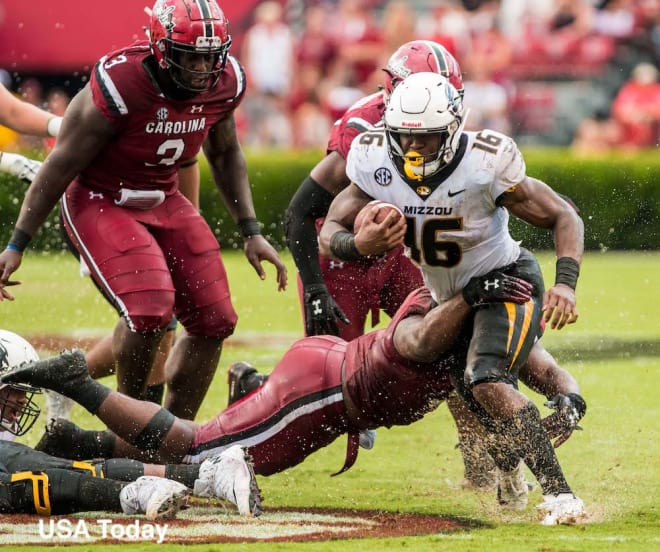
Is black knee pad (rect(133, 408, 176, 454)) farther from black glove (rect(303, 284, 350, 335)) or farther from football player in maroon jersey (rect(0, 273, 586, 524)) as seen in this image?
black glove (rect(303, 284, 350, 335))

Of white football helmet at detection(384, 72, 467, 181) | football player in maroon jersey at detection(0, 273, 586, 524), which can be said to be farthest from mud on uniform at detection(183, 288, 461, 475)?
white football helmet at detection(384, 72, 467, 181)

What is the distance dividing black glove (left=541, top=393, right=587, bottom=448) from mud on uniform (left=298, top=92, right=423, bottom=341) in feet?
4.32

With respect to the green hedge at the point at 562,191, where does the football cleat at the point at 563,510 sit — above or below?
above

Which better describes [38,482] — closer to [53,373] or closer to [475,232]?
[53,373]

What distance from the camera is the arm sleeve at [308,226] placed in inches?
239

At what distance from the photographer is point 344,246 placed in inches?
200

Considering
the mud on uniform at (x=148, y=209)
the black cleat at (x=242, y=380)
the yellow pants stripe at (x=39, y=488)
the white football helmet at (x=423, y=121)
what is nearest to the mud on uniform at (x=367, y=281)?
the black cleat at (x=242, y=380)

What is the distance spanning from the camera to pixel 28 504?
15.8ft

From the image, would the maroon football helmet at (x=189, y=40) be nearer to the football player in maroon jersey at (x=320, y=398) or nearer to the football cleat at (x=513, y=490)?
the football player in maroon jersey at (x=320, y=398)

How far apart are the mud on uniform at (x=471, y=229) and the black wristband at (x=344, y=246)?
0.20 metres

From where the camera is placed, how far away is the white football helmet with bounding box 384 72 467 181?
194 inches

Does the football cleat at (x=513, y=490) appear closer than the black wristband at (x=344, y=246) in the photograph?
No

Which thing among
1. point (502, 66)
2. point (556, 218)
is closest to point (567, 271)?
point (556, 218)

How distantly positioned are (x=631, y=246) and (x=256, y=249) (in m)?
8.96
